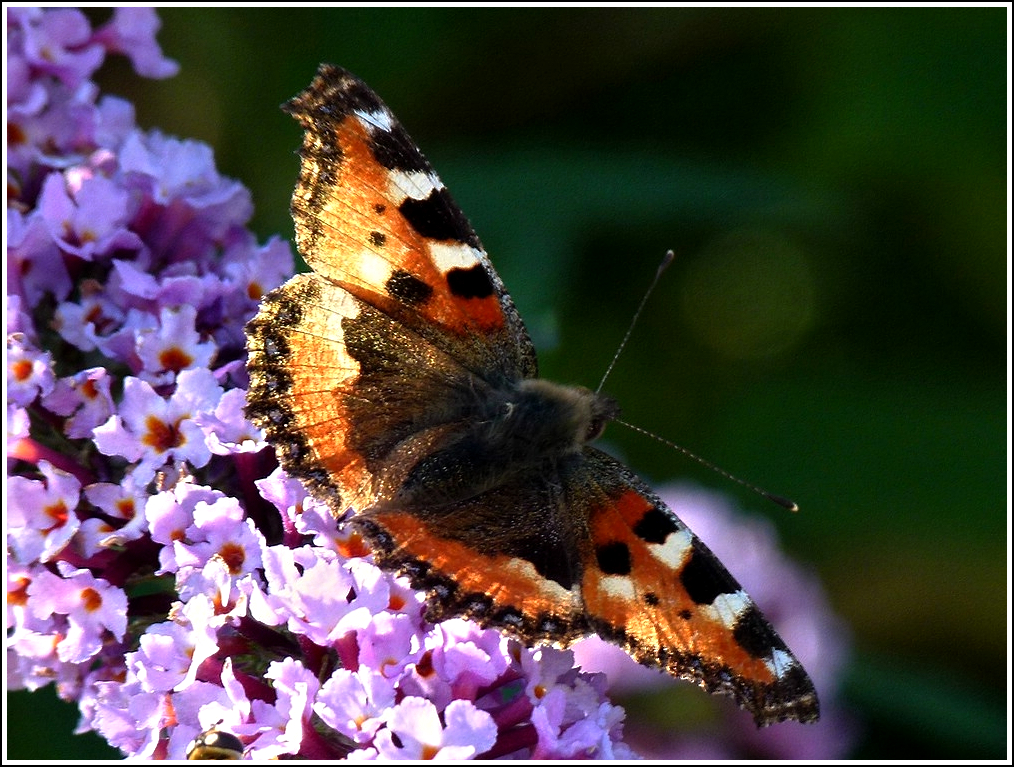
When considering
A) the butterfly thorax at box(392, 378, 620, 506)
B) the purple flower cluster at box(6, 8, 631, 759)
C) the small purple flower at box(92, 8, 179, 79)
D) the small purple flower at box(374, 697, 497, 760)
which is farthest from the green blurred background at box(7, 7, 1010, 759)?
the small purple flower at box(374, 697, 497, 760)

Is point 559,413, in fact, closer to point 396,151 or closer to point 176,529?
point 396,151

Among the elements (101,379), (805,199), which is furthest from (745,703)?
(805,199)

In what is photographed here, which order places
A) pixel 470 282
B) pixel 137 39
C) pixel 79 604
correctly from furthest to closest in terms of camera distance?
pixel 137 39, pixel 470 282, pixel 79 604

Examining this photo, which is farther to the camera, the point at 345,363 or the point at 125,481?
the point at 345,363

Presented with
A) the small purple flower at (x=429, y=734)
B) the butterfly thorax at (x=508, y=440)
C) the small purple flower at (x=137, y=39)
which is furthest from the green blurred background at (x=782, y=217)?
the small purple flower at (x=429, y=734)

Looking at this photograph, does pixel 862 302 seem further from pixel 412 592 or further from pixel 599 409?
pixel 412 592

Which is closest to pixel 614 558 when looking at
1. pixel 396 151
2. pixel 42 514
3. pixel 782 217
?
pixel 396 151
